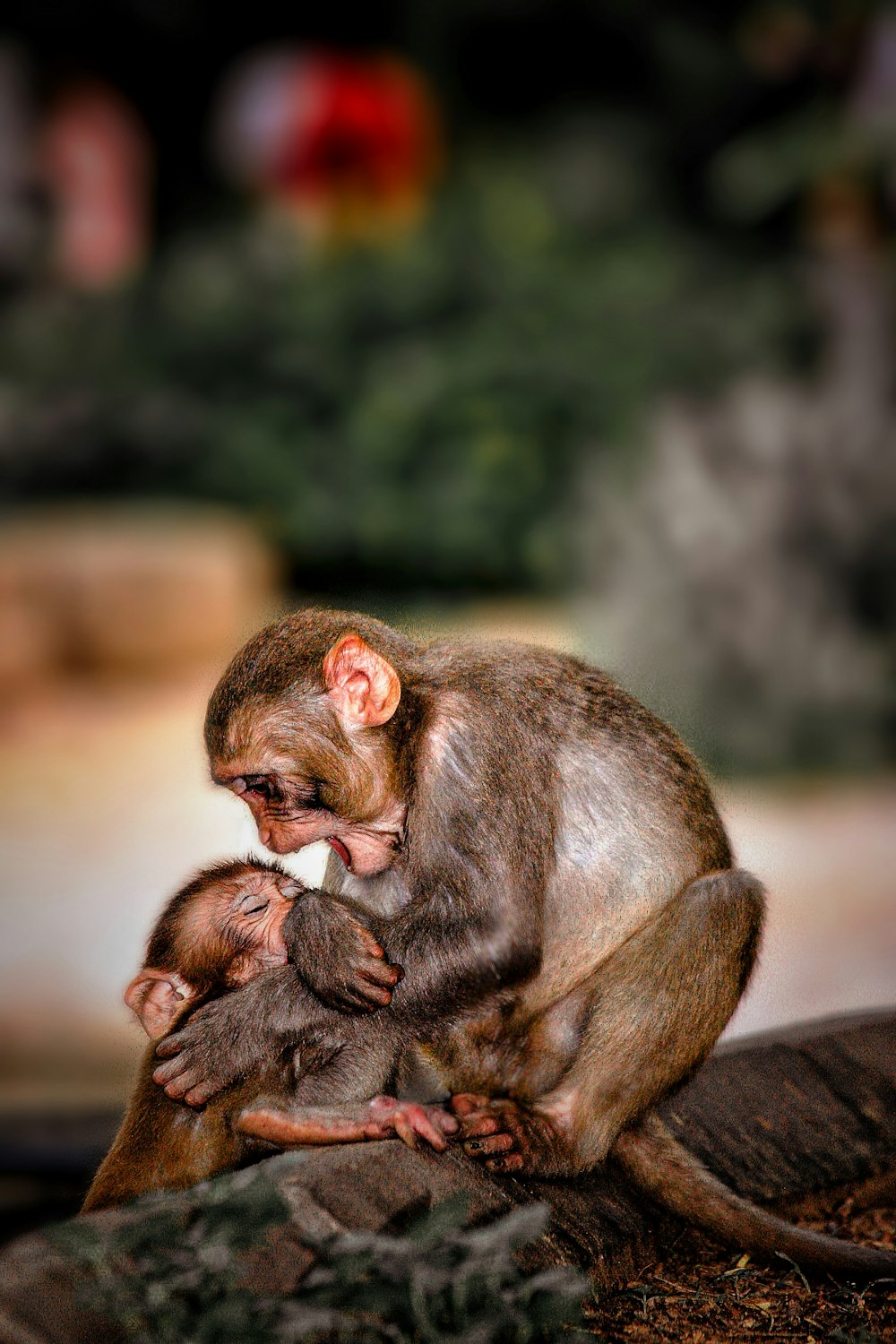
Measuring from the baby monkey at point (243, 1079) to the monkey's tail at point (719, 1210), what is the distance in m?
0.52

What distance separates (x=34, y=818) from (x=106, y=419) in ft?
16.3

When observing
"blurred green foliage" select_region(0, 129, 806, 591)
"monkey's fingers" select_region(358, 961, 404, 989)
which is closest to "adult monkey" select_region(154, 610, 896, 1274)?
"monkey's fingers" select_region(358, 961, 404, 989)

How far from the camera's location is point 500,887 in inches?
117

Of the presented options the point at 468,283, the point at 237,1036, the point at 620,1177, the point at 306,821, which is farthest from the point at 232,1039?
the point at 468,283

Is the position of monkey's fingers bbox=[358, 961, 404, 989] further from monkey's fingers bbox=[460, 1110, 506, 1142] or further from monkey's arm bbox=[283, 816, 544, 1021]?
monkey's fingers bbox=[460, 1110, 506, 1142]

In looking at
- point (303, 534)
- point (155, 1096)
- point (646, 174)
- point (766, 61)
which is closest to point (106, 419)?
point (303, 534)

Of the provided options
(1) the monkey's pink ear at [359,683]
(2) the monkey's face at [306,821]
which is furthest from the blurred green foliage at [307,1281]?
(1) the monkey's pink ear at [359,683]

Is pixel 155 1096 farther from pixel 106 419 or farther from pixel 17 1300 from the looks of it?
pixel 106 419

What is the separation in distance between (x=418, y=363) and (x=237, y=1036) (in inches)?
395

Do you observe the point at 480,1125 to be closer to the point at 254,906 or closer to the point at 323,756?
the point at 254,906

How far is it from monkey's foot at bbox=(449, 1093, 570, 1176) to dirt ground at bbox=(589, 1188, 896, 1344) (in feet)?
1.07

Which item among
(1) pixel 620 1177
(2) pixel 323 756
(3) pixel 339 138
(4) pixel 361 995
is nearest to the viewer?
(4) pixel 361 995

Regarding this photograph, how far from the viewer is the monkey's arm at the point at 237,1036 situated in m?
3.06

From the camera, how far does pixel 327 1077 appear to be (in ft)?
10.3
